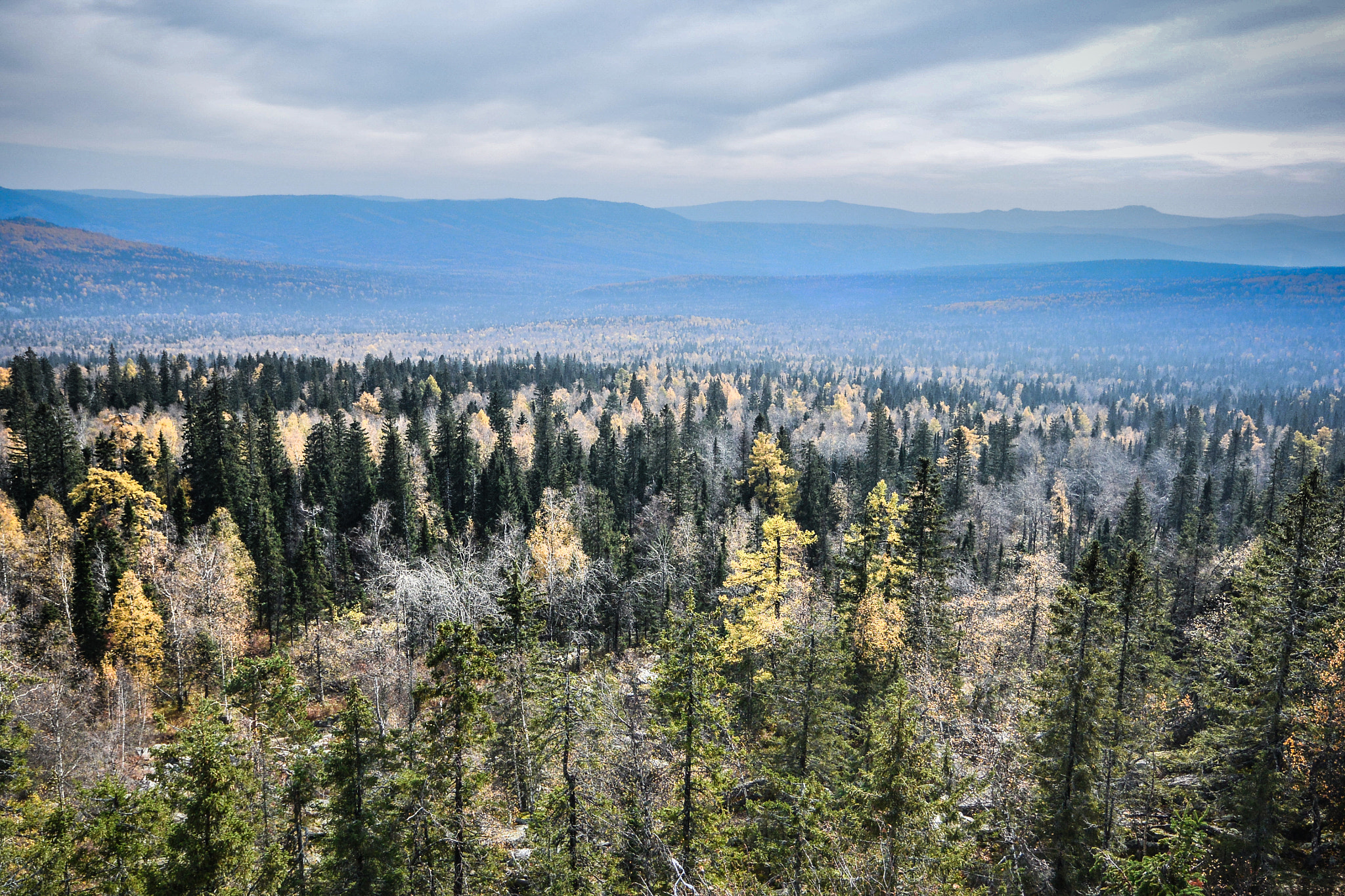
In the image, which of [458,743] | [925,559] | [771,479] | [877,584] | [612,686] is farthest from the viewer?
[771,479]

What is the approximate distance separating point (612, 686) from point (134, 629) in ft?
105

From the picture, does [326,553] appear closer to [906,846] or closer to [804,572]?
[804,572]

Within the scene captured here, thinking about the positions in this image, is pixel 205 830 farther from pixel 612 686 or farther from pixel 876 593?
pixel 876 593

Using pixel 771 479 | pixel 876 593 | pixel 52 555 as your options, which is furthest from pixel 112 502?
pixel 771 479

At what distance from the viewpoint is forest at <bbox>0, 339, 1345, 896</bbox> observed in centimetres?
2139

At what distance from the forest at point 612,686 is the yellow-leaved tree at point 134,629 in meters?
0.22

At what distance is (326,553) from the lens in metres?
63.5

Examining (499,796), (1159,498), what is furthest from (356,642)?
(1159,498)

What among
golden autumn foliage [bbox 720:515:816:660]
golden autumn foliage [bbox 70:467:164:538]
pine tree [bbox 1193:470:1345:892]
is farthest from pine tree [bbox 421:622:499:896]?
golden autumn foliage [bbox 70:467:164:538]

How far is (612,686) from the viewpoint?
31.5 metres

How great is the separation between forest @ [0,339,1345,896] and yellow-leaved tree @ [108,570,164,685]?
0.22 metres

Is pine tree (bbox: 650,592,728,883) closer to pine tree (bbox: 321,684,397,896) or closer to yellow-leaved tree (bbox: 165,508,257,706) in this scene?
pine tree (bbox: 321,684,397,896)

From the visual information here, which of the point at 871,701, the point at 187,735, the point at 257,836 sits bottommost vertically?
the point at 257,836

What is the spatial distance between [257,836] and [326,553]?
130 ft
